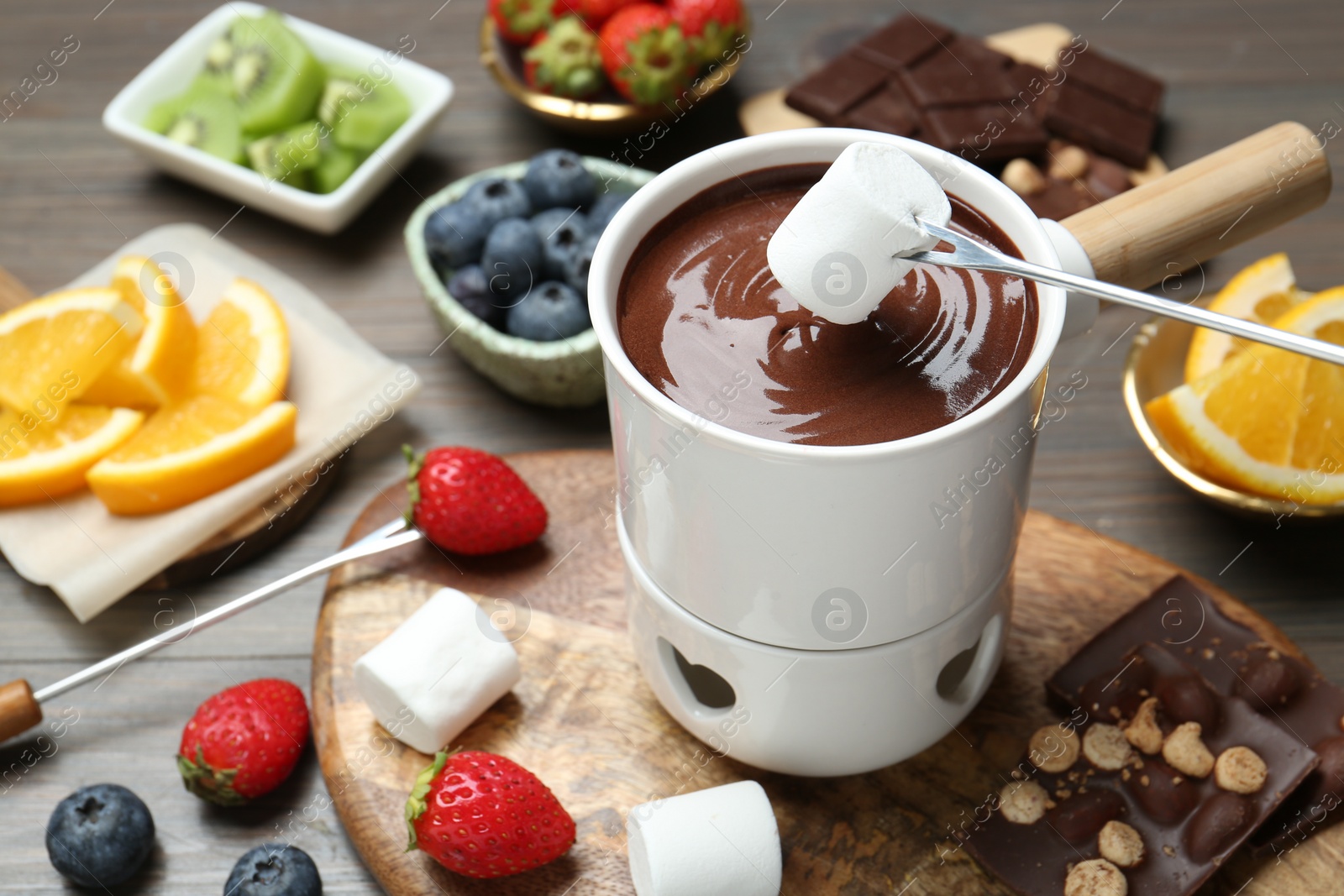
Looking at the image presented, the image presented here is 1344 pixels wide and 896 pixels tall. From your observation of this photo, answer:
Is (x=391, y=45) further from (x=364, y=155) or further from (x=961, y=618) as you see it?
(x=961, y=618)

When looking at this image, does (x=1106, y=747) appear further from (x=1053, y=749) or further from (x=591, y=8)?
(x=591, y=8)

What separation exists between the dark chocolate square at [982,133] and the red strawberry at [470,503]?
2.96ft

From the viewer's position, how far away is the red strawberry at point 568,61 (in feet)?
6.36

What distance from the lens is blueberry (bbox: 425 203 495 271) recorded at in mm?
1691

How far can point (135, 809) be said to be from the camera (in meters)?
1.25

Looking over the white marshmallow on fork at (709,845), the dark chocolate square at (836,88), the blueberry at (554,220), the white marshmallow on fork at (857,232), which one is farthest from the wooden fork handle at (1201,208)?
the dark chocolate square at (836,88)

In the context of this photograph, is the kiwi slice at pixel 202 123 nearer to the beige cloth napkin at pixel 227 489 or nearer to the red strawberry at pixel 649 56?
the beige cloth napkin at pixel 227 489

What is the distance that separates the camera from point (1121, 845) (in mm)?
1121

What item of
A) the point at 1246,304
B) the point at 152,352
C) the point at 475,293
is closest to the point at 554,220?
the point at 475,293

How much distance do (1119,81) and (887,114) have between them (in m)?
0.37

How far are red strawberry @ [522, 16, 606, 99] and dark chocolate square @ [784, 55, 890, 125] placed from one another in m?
0.32

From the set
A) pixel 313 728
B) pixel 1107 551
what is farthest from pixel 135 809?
pixel 1107 551

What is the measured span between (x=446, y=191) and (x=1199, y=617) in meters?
1.14

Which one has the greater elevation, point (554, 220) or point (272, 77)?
point (272, 77)
